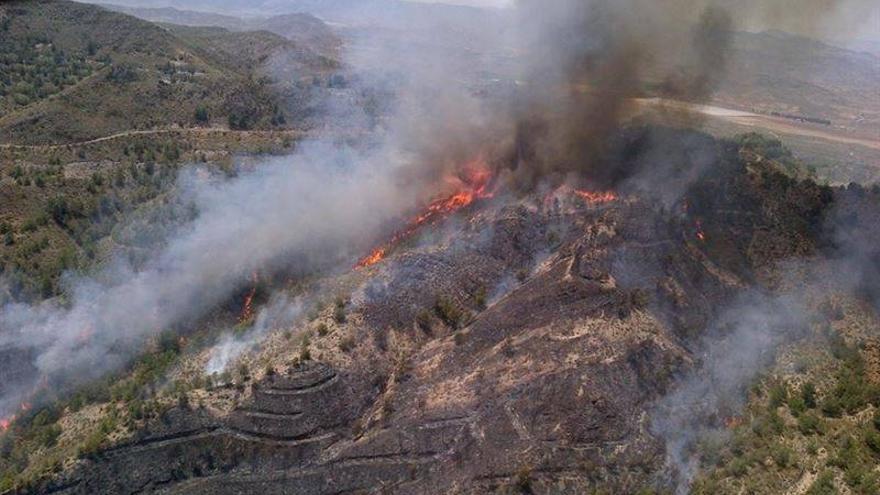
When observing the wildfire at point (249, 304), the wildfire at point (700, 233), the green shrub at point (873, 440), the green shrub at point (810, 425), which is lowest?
the wildfire at point (249, 304)

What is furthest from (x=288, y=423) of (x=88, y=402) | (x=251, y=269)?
(x=251, y=269)

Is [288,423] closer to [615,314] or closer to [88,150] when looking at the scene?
[615,314]

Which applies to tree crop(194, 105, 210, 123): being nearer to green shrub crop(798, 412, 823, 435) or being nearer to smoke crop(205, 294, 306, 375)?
smoke crop(205, 294, 306, 375)

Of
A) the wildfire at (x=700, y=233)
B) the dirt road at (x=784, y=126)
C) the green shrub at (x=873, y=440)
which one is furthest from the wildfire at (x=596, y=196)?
the dirt road at (x=784, y=126)

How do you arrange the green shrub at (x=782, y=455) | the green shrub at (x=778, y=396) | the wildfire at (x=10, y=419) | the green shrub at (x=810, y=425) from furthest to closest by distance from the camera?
the wildfire at (x=10, y=419) → the green shrub at (x=778, y=396) → the green shrub at (x=810, y=425) → the green shrub at (x=782, y=455)

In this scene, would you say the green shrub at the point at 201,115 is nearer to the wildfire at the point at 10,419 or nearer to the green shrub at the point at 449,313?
the wildfire at the point at 10,419

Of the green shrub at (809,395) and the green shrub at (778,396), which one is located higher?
the green shrub at (809,395)
